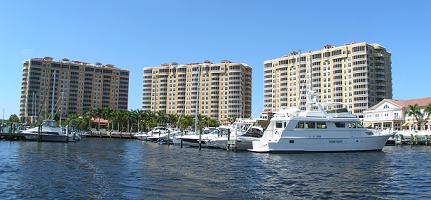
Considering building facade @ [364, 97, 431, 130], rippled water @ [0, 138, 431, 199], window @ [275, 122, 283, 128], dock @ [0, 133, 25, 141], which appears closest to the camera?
rippled water @ [0, 138, 431, 199]

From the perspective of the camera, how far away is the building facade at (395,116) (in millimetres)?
134125

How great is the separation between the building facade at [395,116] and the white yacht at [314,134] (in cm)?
6273

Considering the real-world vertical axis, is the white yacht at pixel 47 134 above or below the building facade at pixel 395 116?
below

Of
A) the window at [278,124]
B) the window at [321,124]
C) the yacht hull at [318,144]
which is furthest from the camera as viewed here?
the window at [278,124]

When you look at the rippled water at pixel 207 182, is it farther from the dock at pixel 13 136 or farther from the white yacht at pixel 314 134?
the dock at pixel 13 136

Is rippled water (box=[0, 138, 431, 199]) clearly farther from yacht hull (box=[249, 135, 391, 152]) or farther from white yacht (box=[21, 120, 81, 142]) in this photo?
white yacht (box=[21, 120, 81, 142])

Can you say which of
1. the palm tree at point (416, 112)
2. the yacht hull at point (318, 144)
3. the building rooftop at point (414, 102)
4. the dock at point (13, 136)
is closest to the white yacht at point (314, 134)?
the yacht hull at point (318, 144)

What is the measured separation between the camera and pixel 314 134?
71.1 metres

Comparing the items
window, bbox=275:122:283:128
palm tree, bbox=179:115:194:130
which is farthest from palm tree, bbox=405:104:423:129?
palm tree, bbox=179:115:194:130

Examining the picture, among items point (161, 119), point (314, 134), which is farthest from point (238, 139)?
point (161, 119)

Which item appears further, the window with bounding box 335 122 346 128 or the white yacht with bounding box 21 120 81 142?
the white yacht with bounding box 21 120 81 142

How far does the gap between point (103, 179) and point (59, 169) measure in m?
8.74

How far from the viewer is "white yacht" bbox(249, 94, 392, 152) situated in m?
70.0

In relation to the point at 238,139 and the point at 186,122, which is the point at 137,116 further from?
the point at 238,139
